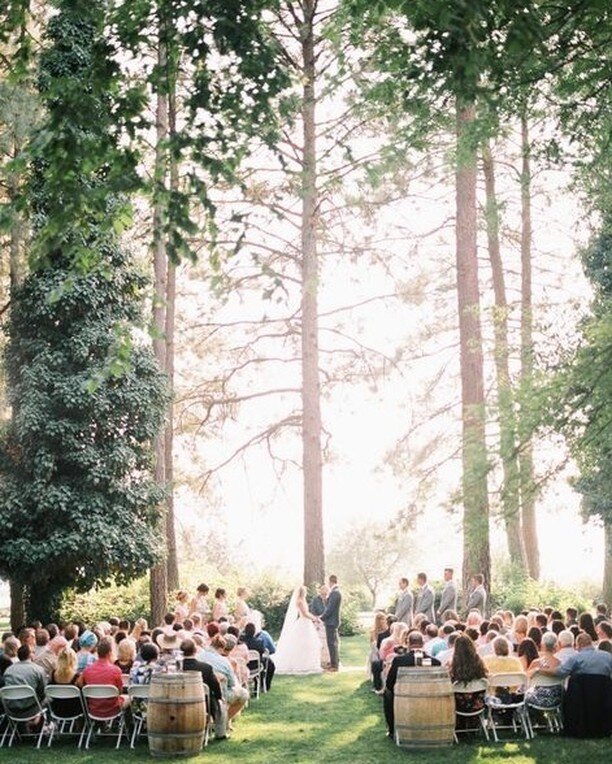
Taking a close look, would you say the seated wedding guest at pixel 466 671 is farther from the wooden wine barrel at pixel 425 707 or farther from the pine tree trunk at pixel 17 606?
the pine tree trunk at pixel 17 606

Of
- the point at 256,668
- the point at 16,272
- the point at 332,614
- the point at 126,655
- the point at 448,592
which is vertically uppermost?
the point at 16,272

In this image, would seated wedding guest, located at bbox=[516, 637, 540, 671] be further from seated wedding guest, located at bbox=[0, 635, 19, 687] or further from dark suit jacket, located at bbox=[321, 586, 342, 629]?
dark suit jacket, located at bbox=[321, 586, 342, 629]

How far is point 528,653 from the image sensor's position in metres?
12.7

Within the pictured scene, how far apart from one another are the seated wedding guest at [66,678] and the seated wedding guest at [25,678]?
0.19 m

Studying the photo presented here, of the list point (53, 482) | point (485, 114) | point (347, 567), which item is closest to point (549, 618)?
point (485, 114)

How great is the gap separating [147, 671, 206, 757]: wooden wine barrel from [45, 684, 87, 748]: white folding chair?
1.19 meters

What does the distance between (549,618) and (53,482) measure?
9.83m

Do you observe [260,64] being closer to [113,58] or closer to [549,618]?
[113,58]

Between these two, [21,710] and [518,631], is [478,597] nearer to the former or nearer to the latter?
[518,631]

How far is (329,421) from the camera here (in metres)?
28.6

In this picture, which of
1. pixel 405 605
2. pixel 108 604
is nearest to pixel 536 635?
pixel 405 605

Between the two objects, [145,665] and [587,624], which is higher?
[587,624]

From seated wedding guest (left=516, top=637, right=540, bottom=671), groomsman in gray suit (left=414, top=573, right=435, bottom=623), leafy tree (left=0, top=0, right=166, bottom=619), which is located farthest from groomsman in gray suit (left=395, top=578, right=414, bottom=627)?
seated wedding guest (left=516, top=637, right=540, bottom=671)

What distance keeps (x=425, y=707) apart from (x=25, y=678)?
466cm
